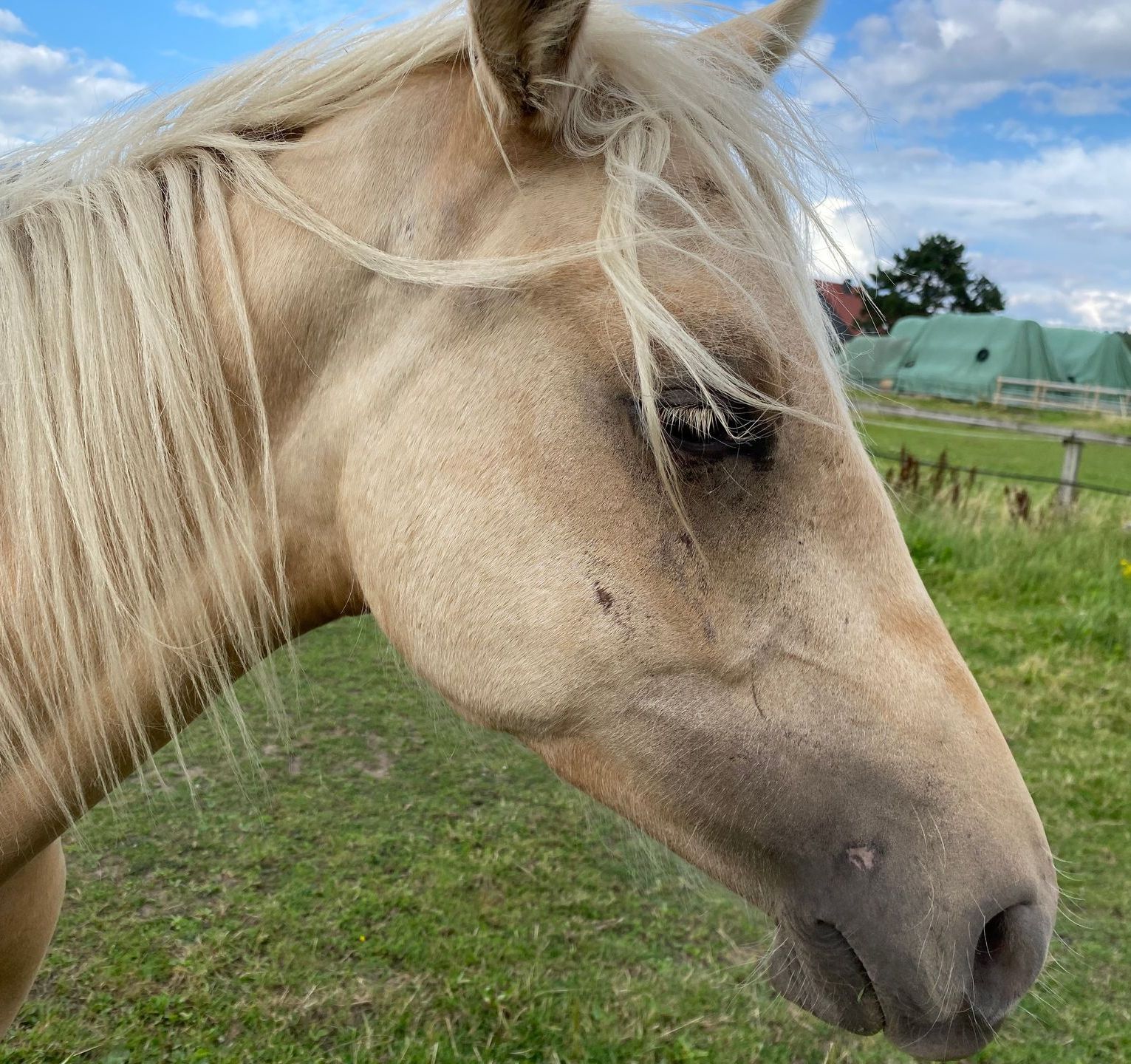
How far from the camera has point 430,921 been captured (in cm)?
300

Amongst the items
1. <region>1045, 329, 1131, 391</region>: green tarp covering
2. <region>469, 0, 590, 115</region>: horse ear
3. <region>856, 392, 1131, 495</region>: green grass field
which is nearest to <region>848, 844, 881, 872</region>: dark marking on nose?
<region>469, 0, 590, 115</region>: horse ear

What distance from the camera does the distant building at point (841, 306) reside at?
5.08 feet

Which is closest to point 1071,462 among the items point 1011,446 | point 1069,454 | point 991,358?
point 1069,454

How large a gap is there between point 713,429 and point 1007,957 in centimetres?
83

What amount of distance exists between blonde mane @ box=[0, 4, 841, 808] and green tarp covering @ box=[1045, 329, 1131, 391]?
31613mm

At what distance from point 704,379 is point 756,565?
27 centimetres

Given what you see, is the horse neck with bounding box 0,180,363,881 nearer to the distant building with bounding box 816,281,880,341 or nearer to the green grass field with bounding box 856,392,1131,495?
the distant building with bounding box 816,281,880,341

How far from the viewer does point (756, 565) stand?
1.19 m

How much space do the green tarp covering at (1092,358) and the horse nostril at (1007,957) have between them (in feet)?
104

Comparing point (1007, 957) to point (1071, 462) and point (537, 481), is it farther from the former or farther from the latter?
point (1071, 462)

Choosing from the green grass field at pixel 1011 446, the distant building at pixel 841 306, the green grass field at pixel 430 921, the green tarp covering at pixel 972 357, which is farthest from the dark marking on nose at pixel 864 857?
the green tarp covering at pixel 972 357

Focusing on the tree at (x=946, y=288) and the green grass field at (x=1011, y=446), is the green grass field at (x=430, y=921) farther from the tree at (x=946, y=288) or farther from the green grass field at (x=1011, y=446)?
the tree at (x=946, y=288)

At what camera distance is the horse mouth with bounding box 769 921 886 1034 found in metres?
1.21

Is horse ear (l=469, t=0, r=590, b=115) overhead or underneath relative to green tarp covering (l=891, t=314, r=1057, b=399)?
underneath
